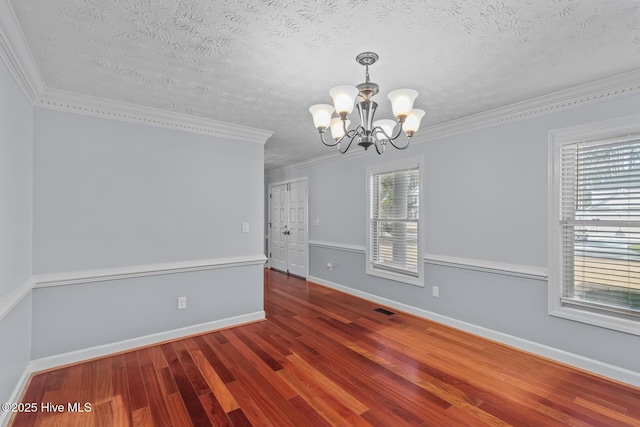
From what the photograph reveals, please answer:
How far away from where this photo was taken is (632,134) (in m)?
2.40

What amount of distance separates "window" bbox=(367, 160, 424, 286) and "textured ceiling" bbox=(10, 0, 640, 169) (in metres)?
1.39

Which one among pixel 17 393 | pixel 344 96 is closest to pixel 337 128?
pixel 344 96

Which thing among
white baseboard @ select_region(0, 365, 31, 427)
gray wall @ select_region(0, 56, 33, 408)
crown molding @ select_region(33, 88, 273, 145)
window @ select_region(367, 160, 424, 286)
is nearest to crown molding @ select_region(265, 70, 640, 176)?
window @ select_region(367, 160, 424, 286)

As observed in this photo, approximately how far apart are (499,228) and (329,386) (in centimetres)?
225

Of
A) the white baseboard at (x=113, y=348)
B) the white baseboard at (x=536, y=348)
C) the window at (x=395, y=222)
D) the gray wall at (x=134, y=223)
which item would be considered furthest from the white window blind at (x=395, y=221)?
the white baseboard at (x=113, y=348)

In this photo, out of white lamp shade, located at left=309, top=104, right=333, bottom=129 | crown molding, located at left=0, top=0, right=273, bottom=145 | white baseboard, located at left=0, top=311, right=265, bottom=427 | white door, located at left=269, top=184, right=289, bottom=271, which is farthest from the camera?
white door, located at left=269, top=184, right=289, bottom=271

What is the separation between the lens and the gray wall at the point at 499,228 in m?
2.63

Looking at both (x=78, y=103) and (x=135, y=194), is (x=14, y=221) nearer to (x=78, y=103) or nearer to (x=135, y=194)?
(x=135, y=194)

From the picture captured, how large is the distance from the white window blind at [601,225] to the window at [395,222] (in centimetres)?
153

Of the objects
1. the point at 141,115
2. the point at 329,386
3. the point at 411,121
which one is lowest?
the point at 329,386

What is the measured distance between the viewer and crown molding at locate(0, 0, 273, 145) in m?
1.75

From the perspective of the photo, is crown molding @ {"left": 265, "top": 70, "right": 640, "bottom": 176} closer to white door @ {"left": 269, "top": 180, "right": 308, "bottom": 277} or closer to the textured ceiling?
the textured ceiling

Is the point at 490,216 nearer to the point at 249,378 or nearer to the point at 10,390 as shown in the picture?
the point at 249,378

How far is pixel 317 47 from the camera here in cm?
193
